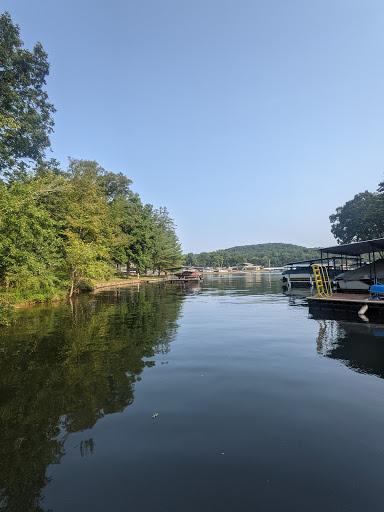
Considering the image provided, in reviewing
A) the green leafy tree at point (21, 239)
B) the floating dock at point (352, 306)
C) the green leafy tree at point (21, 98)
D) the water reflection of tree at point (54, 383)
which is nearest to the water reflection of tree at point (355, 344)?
the floating dock at point (352, 306)

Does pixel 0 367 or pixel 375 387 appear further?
pixel 0 367

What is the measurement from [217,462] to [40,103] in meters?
30.9

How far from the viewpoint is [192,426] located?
5.49 metres

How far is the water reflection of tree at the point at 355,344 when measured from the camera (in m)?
8.82

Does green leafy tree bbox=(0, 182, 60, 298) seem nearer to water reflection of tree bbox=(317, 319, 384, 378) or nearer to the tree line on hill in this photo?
the tree line on hill

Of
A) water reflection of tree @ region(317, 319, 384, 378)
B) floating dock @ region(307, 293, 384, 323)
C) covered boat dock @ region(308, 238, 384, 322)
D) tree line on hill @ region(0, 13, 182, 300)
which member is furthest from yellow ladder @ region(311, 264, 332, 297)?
tree line on hill @ region(0, 13, 182, 300)

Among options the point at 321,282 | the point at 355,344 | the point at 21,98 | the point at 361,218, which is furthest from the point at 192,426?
the point at 361,218

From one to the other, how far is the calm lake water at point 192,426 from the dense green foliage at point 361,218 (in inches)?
1446

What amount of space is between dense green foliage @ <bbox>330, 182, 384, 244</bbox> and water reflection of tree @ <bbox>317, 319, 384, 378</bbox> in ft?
109

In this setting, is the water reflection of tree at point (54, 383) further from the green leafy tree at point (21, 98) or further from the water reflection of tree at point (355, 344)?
the green leafy tree at point (21, 98)

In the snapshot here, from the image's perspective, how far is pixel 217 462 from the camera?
4.45 m

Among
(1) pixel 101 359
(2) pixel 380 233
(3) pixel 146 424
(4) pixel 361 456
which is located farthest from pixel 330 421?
(2) pixel 380 233

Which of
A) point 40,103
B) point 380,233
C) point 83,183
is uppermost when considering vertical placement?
point 40,103

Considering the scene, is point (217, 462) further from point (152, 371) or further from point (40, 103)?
point (40, 103)
